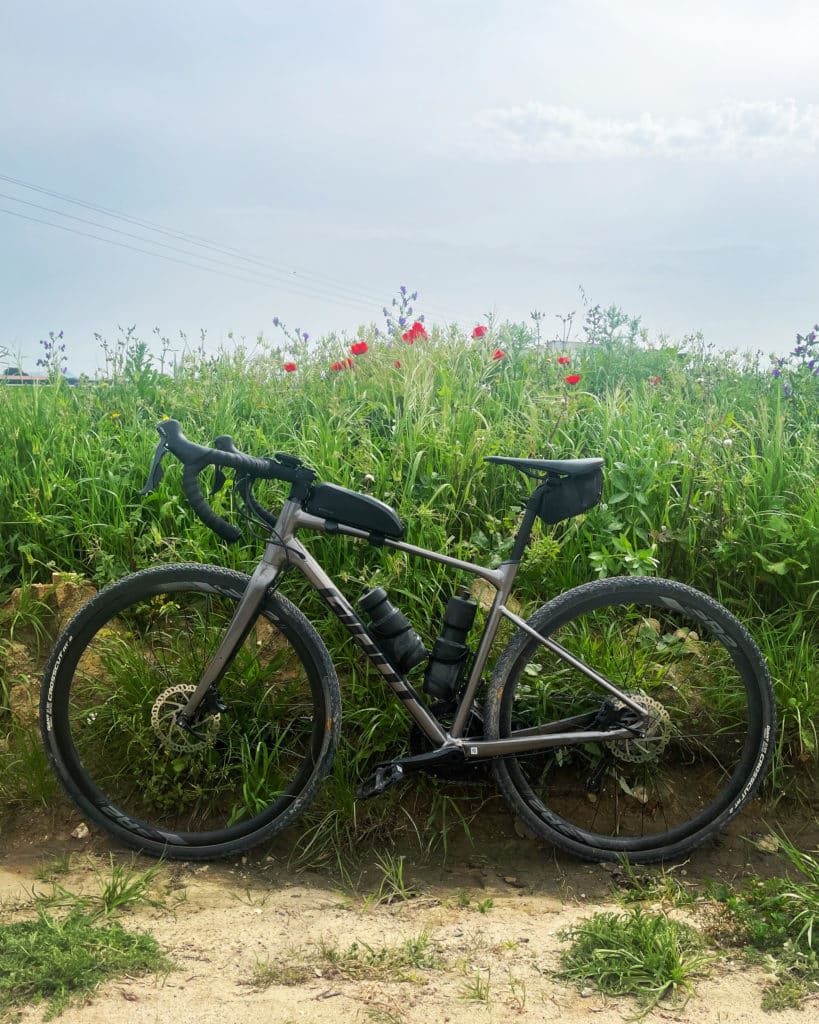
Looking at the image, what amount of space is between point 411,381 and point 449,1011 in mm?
3256

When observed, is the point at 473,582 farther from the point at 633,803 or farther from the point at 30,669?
the point at 30,669

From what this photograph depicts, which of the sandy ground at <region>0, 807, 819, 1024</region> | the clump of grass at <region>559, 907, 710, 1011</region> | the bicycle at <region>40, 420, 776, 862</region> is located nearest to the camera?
the sandy ground at <region>0, 807, 819, 1024</region>

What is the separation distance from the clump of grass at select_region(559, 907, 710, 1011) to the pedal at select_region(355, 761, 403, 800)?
2.58 ft

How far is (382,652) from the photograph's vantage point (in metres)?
3.35

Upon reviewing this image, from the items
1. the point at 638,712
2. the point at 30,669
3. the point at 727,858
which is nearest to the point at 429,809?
the point at 638,712

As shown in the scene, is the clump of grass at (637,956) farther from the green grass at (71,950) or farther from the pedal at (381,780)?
the green grass at (71,950)

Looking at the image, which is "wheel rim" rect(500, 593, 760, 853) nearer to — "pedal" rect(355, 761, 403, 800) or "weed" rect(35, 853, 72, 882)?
"pedal" rect(355, 761, 403, 800)

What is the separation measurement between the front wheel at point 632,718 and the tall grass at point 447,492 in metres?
0.26

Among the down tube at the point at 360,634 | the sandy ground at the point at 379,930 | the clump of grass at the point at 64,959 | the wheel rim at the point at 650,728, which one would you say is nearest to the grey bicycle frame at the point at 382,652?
the down tube at the point at 360,634

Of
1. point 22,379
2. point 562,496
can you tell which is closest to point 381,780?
point 562,496

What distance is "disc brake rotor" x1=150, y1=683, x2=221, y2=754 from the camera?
341 cm

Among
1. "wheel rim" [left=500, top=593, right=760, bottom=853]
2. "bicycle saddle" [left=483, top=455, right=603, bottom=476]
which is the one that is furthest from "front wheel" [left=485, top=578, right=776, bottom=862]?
"bicycle saddle" [left=483, top=455, right=603, bottom=476]

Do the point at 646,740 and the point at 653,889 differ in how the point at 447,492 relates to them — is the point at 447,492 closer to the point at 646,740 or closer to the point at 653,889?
the point at 646,740

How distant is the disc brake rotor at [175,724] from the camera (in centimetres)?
341
